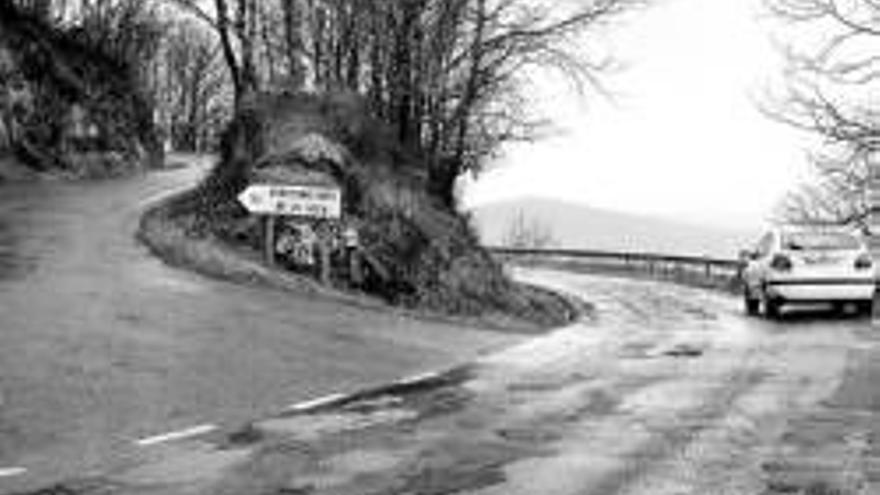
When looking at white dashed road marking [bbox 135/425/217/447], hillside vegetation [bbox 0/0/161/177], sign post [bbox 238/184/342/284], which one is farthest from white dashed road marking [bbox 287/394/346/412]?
hillside vegetation [bbox 0/0/161/177]

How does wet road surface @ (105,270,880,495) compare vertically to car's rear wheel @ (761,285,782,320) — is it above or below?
below

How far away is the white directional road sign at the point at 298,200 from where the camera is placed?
2731 centimetres

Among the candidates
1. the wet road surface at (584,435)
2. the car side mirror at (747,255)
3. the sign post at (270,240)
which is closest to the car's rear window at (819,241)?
the car side mirror at (747,255)

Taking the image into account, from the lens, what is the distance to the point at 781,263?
94.9ft

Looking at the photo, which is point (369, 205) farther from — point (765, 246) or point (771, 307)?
point (771, 307)

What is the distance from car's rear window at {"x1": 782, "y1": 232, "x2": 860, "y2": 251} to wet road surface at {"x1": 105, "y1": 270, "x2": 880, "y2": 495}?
7.47 m

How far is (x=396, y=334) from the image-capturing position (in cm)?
2323

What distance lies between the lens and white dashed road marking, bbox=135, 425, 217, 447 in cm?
1288

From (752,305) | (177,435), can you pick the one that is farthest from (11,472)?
(752,305)

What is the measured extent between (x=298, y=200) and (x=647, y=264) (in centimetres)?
3434

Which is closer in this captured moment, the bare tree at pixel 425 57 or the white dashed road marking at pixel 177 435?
the white dashed road marking at pixel 177 435

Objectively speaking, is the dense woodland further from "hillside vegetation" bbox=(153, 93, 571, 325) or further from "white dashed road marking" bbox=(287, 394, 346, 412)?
"white dashed road marking" bbox=(287, 394, 346, 412)

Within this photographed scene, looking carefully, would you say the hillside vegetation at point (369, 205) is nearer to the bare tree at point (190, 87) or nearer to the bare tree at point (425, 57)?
the bare tree at point (425, 57)

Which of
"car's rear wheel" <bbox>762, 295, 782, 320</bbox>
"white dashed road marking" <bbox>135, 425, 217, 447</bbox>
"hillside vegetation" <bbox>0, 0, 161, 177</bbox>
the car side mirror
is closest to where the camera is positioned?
"white dashed road marking" <bbox>135, 425, 217, 447</bbox>
